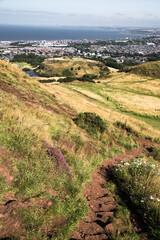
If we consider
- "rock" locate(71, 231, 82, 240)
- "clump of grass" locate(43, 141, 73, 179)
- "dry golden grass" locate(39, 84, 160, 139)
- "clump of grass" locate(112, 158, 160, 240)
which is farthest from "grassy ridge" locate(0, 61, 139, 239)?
"dry golden grass" locate(39, 84, 160, 139)

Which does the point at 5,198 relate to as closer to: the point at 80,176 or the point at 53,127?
the point at 80,176

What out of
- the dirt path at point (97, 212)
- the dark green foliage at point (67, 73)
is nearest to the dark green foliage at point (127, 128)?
the dirt path at point (97, 212)

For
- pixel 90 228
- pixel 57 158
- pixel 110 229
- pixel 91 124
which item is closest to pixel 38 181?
pixel 57 158

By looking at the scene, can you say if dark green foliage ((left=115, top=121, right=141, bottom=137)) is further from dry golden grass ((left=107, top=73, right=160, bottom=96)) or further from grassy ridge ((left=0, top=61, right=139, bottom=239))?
dry golden grass ((left=107, top=73, right=160, bottom=96))

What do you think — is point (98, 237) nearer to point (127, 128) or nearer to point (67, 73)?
point (127, 128)

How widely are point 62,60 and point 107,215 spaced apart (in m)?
171

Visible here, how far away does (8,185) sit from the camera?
378cm

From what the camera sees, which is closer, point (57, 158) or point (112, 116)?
point (57, 158)

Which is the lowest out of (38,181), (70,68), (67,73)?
(38,181)

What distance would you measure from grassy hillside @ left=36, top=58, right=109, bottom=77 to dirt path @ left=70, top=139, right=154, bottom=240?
138457 millimetres

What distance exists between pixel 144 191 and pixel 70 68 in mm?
154870

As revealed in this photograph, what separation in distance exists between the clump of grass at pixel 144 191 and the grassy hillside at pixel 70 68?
138m

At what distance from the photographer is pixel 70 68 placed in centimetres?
14988

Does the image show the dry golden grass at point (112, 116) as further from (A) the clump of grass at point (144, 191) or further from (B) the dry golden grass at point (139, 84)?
(B) the dry golden grass at point (139, 84)
